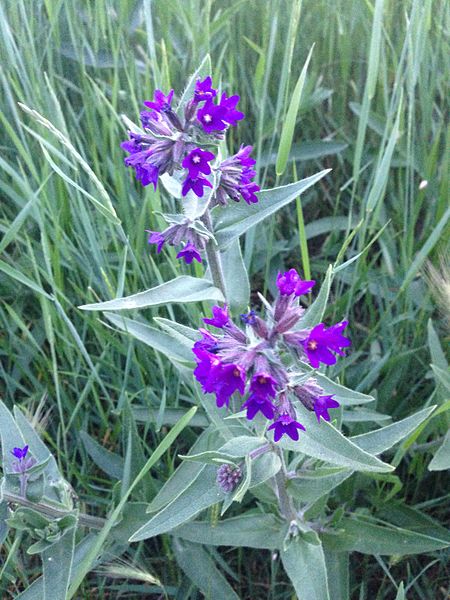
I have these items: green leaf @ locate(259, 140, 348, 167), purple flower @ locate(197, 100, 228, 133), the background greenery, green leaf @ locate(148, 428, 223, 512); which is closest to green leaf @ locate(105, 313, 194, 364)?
the background greenery

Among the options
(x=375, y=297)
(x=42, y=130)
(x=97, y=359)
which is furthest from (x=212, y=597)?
(x=42, y=130)

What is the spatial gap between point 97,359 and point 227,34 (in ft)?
5.85

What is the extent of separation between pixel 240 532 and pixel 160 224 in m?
1.05

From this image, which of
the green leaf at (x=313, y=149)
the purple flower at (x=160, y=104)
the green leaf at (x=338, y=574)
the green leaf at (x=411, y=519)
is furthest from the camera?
the green leaf at (x=313, y=149)

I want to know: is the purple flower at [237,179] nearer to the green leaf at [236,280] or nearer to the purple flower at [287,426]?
the green leaf at [236,280]

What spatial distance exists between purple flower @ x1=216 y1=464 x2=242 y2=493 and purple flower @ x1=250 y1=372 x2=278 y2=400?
458 mm

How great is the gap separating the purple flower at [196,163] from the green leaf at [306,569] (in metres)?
1.16

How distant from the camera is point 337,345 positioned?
1688 millimetres

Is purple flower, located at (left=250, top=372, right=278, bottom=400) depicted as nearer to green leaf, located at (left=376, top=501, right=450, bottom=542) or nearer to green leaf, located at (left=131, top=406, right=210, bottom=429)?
green leaf, located at (left=131, top=406, right=210, bottom=429)

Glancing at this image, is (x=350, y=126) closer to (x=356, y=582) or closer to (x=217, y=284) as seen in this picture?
(x=217, y=284)

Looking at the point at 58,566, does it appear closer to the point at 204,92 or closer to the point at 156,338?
the point at 156,338

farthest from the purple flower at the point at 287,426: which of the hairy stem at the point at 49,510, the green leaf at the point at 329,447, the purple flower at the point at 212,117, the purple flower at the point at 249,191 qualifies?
the hairy stem at the point at 49,510

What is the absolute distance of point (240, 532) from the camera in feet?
7.54

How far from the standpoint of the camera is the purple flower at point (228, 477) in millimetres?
2004
